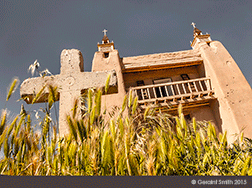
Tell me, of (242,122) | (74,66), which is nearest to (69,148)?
(74,66)

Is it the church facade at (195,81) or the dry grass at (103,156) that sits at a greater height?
the church facade at (195,81)

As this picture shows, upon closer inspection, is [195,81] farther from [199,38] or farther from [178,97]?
[199,38]

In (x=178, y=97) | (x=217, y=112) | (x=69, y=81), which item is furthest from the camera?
(x=217, y=112)

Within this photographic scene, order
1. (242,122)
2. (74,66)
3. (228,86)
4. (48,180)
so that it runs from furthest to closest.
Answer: (228,86), (242,122), (74,66), (48,180)

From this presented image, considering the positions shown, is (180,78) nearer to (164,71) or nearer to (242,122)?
(164,71)

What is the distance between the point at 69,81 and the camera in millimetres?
2979

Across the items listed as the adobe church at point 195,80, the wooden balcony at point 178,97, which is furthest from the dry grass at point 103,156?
the wooden balcony at point 178,97

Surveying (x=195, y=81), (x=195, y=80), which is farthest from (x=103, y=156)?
(x=195, y=81)

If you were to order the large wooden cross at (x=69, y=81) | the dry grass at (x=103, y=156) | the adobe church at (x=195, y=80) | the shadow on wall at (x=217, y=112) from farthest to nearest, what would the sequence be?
the shadow on wall at (x=217, y=112) → the adobe church at (x=195, y=80) → the large wooden cross at (x=69, y=81) → the dry grass at (x=103, y=156)

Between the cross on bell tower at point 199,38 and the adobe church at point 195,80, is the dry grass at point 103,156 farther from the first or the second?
the cross on bell tower at point 199,38

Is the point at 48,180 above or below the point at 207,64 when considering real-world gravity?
below

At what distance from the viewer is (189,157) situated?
135 centimetres

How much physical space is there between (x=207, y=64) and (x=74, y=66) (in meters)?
8.57

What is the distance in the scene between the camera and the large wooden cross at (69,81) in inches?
107
